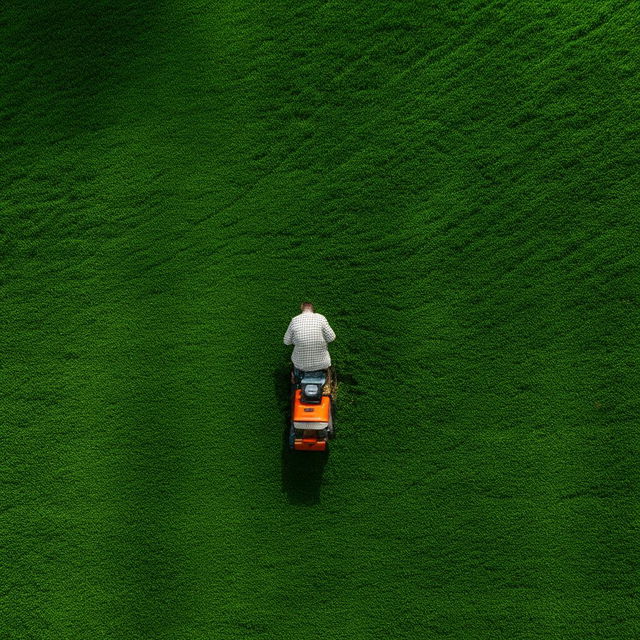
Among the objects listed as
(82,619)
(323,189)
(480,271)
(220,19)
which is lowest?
(82,619)

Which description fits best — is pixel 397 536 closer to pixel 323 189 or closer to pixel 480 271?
pixel 480 271

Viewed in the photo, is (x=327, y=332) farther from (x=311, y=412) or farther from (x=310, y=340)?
(x=311, y=412)

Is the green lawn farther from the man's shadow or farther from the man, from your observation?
the man

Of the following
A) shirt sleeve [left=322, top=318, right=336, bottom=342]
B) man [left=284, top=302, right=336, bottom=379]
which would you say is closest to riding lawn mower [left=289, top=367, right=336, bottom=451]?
man [left=284, top=302, right=336, bottom=379]

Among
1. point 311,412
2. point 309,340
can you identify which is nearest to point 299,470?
point 311,412

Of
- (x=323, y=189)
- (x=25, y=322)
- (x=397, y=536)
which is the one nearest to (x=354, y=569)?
(x=397, y=536)

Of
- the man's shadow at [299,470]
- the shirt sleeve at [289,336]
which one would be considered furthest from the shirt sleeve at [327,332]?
the man's shadow at [299,470]
